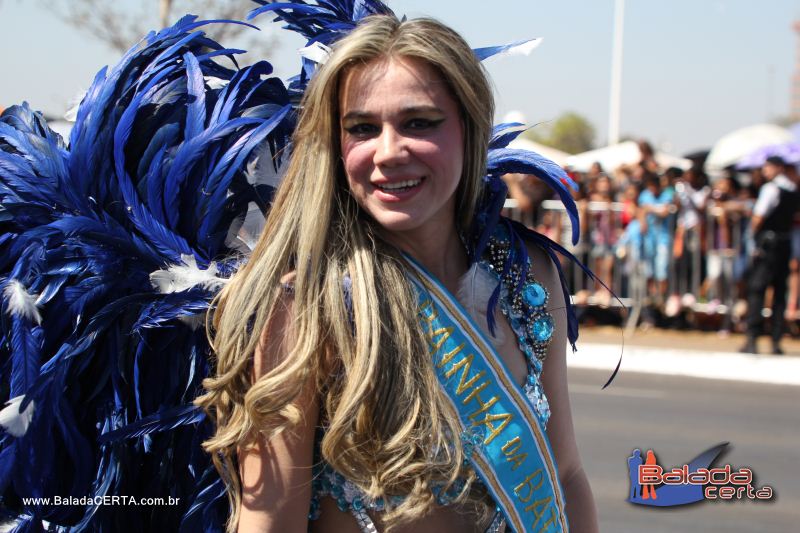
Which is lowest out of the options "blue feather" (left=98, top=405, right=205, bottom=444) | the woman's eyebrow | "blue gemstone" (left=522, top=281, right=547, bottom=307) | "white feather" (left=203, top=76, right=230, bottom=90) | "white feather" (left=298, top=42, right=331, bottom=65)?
"blue feather" (left=98, top=405, right=205, bottom=444)

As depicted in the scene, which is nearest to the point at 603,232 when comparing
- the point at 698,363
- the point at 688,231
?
the point at 688,231

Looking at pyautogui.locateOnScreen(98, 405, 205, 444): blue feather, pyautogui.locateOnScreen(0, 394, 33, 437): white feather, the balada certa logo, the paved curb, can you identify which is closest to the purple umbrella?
the paved curb

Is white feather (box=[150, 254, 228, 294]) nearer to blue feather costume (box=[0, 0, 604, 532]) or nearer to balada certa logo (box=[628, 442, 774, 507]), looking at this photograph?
blue feather costume (box=[0, 0, 604, 532])

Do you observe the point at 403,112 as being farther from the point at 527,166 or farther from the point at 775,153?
the point at 775,153

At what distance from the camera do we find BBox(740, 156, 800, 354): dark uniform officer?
9555mm

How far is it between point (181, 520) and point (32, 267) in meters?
0.51

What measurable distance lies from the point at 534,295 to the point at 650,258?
904cm

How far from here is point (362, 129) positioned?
1670 mm

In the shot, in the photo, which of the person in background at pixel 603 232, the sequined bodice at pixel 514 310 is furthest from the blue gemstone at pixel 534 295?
the person in background at pixel 603 232

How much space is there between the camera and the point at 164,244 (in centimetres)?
179

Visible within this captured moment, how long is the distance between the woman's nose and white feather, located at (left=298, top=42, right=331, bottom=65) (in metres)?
0.22

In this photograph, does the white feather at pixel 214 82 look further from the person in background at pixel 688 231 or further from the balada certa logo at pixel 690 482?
the person in background at pixel 688 231

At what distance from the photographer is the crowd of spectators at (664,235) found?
1026cm

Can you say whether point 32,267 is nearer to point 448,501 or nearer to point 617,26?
point 448,501
